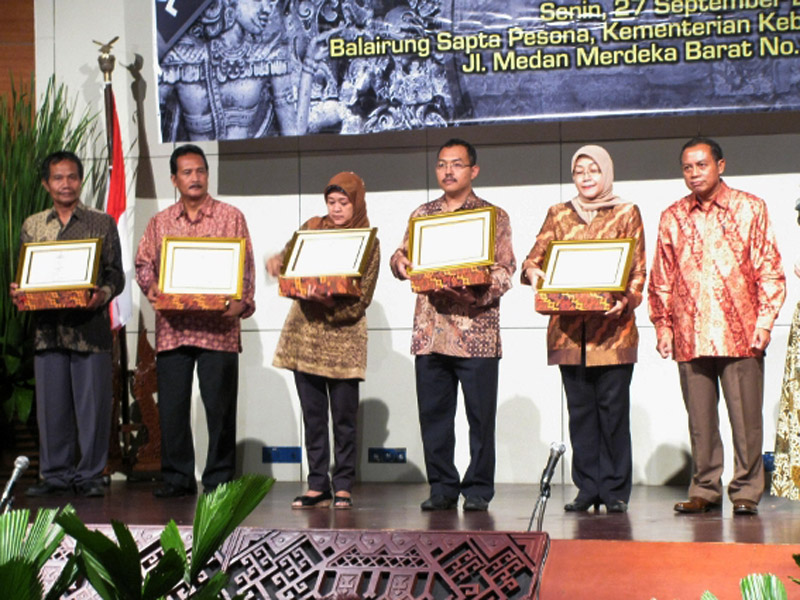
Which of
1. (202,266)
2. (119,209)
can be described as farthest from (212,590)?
(119,209)

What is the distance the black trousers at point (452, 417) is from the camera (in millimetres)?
4285

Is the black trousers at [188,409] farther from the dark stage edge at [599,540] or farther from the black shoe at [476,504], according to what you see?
the black shoe at [476,504]

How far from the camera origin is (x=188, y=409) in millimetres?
4945

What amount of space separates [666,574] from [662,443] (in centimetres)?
240

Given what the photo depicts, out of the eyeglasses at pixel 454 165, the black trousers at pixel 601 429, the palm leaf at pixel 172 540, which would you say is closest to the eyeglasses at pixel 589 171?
the eyeglasses at pixel 454 165

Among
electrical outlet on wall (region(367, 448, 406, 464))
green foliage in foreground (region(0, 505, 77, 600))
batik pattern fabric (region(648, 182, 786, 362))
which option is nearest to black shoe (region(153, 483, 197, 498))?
electrical outlet on wall (region(367, 448, 406, 464))

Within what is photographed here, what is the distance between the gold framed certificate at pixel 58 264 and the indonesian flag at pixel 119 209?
2.57 ft

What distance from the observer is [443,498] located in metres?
4.30

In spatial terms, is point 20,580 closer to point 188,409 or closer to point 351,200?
point 351,200

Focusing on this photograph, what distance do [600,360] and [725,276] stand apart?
0.55m

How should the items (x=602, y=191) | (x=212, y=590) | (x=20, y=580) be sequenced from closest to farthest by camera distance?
(x=20, y=580), (x=212, y=590), (x=602, y=191)

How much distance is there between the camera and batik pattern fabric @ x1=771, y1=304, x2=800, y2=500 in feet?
13.0

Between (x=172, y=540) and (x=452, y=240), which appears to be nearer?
(x=172, y=540)


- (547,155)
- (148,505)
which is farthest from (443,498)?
(547,155)
